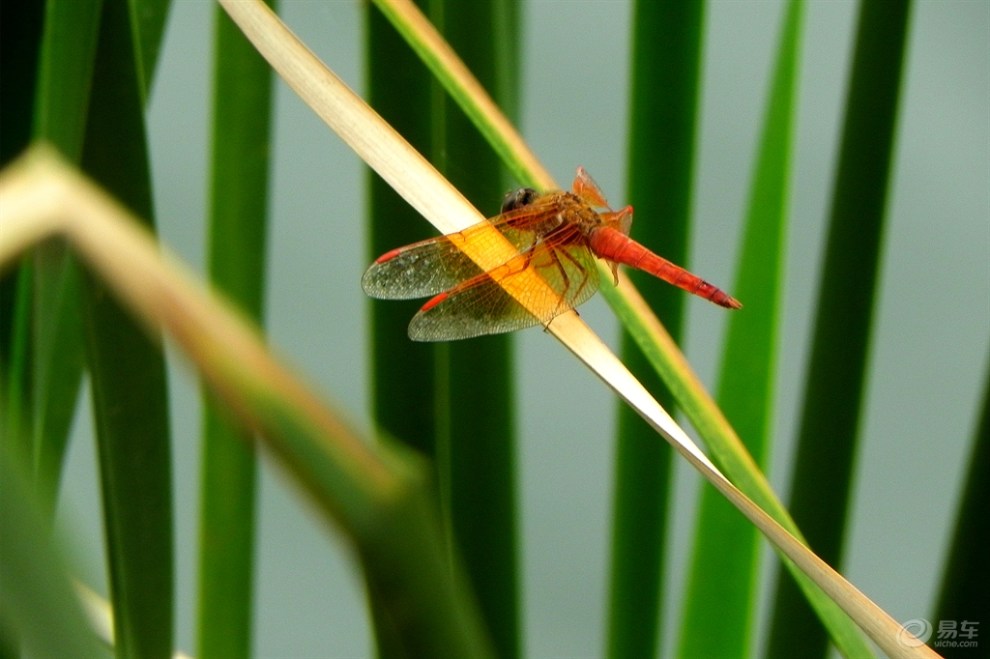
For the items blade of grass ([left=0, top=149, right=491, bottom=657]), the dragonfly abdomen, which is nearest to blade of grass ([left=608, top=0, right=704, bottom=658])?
the dragonfly abdomen

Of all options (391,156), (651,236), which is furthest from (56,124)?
(651,236)

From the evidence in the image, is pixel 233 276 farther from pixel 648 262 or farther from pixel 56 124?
pixel 648 262

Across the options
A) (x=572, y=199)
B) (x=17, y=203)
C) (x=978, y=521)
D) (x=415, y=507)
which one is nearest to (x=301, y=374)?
(x=415, y=507)

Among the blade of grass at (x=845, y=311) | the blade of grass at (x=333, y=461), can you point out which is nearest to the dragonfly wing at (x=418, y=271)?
the blade of grass at (x=845, y=311)

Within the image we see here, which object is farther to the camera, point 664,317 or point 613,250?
point 613,250

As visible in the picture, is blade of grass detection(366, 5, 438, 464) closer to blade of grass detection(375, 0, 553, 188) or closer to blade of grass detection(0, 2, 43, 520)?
blade of grass detection(375, 0, 553, 188)

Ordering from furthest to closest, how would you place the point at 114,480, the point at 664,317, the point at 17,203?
the point at 664,317 → the point at 114,480 → the point at 17,203

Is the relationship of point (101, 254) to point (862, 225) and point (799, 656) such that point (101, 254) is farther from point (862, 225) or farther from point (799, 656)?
point (799, 656)
